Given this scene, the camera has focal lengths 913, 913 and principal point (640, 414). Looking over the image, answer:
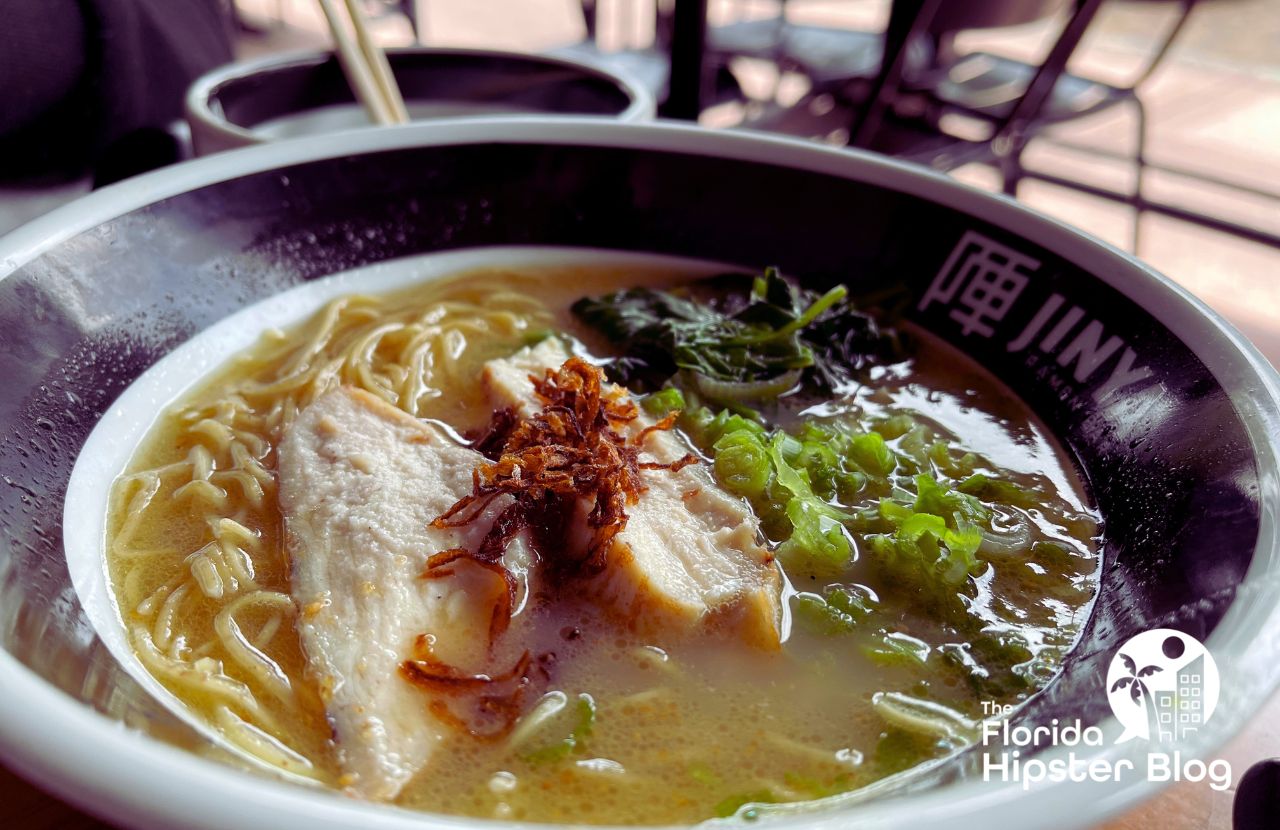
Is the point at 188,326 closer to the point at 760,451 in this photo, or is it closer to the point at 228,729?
the point at 228,729

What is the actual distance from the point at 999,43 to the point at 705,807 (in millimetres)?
7421

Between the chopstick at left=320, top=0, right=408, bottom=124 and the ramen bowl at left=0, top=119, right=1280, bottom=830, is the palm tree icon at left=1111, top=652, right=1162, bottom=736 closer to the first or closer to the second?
the ramen bowl at left=0, top=119, right=1280, bottom=830

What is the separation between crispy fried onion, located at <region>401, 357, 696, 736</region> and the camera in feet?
3.27

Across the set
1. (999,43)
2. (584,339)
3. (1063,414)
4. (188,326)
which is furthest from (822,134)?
(999,43)

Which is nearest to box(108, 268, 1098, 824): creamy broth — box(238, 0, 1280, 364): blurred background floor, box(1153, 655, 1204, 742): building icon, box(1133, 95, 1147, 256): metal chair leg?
box(1153, 655, 1204, 742): building icon

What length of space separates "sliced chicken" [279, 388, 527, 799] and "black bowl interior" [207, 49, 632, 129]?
79 centimetres

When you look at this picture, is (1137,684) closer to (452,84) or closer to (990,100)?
(452,84)

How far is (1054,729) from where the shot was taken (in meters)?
0.80

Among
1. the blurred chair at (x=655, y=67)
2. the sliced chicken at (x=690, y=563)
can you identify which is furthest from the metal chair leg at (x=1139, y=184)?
the sliced chicken at (x=690, y=563)

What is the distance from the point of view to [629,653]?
1.07 m

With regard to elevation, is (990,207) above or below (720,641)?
above

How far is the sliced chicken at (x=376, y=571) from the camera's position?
0.94 meters

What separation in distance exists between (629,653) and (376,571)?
321 mm

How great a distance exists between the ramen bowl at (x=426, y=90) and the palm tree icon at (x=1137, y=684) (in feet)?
4.16
